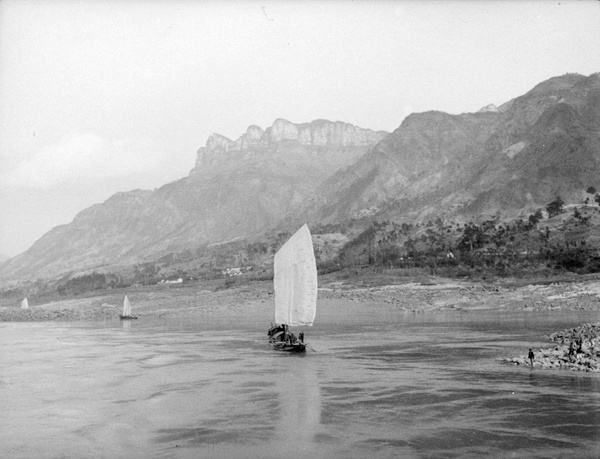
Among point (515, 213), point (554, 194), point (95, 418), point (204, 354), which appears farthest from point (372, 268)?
point (95, 418)

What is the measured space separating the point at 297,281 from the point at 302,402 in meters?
21.3

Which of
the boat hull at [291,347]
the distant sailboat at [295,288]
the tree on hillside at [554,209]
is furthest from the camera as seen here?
the tree on hillside at [554,209]

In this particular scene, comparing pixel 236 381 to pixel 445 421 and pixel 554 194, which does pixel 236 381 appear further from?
pixel 554 194

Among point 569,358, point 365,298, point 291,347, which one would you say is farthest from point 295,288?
point 365,298

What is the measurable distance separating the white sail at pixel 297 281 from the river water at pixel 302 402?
307cm

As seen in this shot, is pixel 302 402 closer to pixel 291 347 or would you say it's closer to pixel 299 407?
pixel 299 407

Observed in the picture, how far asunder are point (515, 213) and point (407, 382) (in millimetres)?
168781

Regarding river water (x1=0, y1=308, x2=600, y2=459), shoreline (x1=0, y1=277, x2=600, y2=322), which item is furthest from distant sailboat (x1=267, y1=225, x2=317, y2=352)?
shoreline (x1=0, y1=277, x2=600, y2=322)

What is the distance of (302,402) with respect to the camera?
30.1 metres

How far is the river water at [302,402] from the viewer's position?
75.2ft

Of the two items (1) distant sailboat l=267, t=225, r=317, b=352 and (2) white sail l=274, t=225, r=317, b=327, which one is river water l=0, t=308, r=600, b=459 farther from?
(2) white sail l=274, t=225, r=317, b=327

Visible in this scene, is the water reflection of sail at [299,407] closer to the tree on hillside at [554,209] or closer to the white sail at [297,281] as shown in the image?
the white sail at [297,281]

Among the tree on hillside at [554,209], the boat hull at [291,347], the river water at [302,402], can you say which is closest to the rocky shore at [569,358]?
the river water at [302,402]

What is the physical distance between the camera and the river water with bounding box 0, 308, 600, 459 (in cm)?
2291
